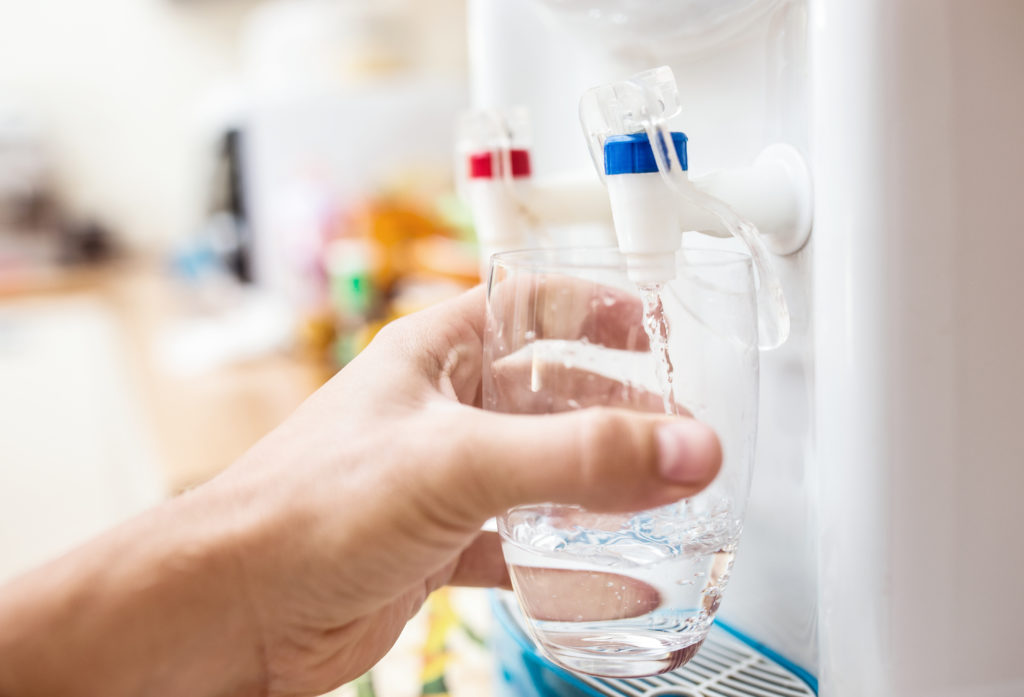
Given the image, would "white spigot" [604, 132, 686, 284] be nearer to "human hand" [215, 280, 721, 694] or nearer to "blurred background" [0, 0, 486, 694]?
"human hand" [215, 280, 721, 694]

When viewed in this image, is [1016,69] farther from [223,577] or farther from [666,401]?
[223,577]

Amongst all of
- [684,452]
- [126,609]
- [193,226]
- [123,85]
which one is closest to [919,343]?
[684,452]

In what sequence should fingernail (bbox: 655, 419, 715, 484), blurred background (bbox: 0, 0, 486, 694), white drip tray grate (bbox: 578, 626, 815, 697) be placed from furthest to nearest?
blurred background (bbox: 0, 0, 486, 694) → white drip tray grate (bbox: 578, 626, 815, 697) → fingernail (bbox: 655, 419, 715, 484)

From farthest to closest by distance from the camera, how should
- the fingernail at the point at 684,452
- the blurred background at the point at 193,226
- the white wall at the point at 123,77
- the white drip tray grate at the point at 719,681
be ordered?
the white wall at the point at 123,77
the blurred background at the point at 193,226
the white drip tray grate at the point at 719,681
the fingernail at the point at 684,452

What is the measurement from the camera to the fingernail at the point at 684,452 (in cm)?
25

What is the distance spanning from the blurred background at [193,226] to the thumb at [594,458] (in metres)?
0.25

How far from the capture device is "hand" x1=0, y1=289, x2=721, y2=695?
0.25m

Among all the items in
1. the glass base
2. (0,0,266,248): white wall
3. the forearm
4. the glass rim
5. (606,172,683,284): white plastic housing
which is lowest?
the glass base

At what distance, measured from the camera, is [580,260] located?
34 cm

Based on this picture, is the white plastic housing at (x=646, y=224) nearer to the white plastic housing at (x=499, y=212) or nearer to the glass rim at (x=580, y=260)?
the glass rim at (x=580, y=260)

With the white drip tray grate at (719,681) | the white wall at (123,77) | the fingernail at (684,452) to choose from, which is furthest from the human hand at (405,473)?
the white wall at (123,77)


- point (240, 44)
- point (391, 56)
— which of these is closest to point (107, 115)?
point (240, 44)

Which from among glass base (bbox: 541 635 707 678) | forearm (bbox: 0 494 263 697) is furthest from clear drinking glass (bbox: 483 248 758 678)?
forearm (bbox: 0 494 263 697)

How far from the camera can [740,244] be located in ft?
1.24
